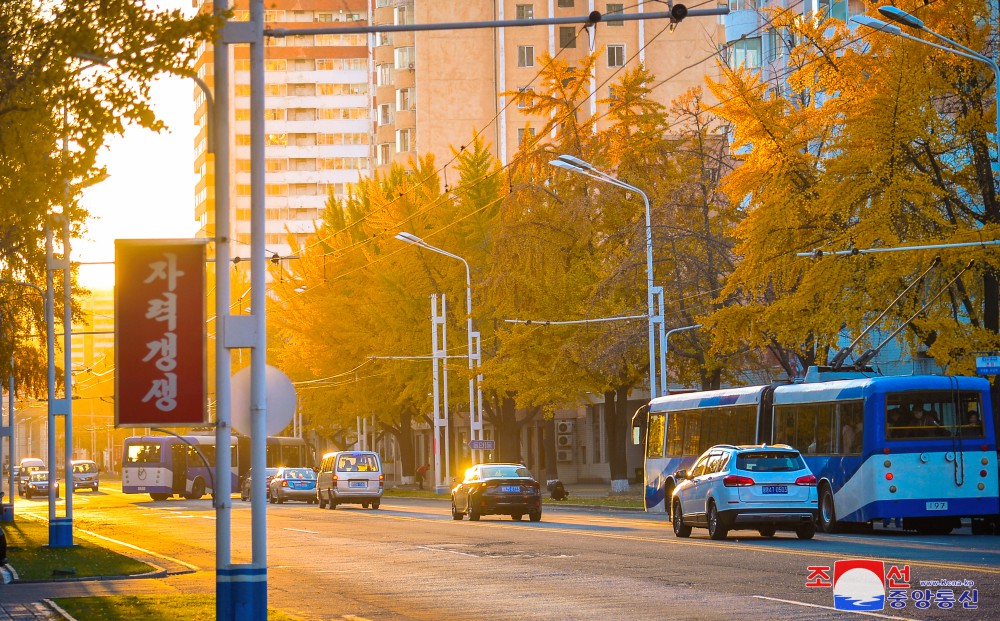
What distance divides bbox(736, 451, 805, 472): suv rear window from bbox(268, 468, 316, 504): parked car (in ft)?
138

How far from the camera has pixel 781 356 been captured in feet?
152

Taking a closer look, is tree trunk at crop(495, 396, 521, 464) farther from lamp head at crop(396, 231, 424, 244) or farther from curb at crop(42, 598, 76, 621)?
curb at crop(42, 598, 76, 621)

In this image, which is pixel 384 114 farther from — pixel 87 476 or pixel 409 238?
pixel 409 238

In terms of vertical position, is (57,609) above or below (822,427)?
below

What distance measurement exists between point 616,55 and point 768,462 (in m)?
77.7

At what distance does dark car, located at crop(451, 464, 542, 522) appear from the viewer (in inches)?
1524

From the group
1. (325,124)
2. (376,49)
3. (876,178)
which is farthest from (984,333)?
(325,124)

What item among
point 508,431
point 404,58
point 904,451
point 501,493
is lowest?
point 501,493

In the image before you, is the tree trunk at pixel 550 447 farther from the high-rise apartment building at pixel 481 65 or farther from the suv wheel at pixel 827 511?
the suv wheel at pixel 827 511

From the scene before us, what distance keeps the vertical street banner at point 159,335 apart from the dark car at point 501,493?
2724 centimetres

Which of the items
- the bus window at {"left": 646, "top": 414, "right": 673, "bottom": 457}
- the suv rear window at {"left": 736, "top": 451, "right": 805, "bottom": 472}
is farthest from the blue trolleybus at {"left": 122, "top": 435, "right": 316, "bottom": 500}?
the suv rear window at {"left": 736, "top": 451, "right": 805, "bottom": 472}

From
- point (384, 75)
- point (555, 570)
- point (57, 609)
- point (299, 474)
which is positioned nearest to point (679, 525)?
point (555, 570)

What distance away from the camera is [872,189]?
3809 centimetres

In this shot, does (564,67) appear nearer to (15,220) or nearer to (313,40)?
(15,220)
